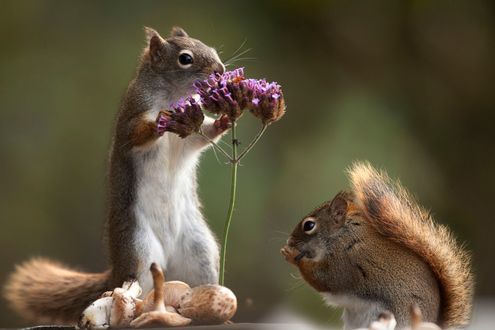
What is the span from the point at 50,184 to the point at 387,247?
2598 mm

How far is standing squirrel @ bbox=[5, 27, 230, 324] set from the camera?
1767 millimetres

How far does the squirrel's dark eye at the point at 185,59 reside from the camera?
69.0 inches

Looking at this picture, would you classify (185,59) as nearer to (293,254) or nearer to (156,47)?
(156,47)

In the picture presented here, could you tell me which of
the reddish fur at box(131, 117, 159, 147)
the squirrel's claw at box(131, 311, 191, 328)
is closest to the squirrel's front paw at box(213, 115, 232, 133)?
the reddish fur at box(131, 117, 159, 147)

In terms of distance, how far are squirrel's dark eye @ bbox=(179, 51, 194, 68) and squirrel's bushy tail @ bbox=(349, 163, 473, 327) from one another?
42 centimetres

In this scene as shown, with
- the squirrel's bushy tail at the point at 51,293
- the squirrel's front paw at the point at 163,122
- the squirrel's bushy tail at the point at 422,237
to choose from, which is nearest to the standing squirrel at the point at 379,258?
the squirrel's bushy tail at the point at 422,237

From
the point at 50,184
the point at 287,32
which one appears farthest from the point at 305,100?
the point at 50,184

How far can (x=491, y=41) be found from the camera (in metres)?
4.23

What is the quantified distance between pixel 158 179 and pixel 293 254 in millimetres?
392

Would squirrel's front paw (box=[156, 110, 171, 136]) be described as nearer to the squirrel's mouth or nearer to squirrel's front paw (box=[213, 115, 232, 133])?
squirrel's front paw (box=[213, 115, 232, 133])

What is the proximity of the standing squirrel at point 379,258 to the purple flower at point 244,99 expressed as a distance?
181mm

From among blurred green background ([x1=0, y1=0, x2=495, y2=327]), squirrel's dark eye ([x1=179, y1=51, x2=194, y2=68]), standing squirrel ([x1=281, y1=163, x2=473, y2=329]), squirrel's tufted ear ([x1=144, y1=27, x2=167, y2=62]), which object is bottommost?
standing squirrel ([x1=281, y1=163, x2=473, y2=329])

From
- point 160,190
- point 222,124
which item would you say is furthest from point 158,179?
point 222,124

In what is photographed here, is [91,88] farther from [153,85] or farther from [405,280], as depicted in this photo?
[405,280]
